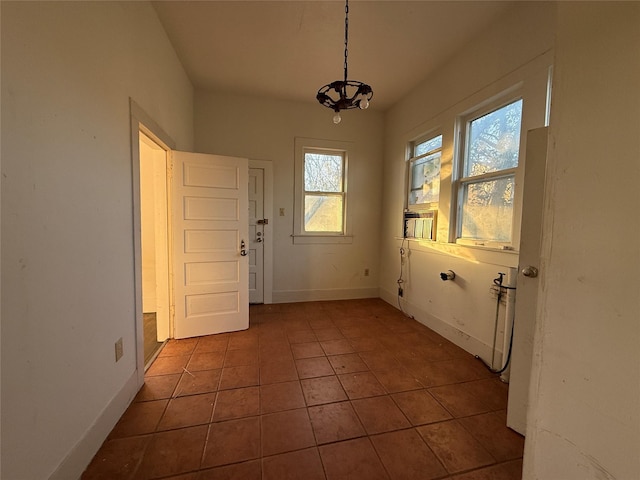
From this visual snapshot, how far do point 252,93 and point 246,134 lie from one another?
546 mm

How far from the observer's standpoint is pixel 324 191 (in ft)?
13.7

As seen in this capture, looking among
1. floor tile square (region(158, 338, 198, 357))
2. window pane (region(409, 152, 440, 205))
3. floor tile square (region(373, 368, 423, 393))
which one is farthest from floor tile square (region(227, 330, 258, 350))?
window pane (region(409, 152, 440, 205))

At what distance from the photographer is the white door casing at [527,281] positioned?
1.54 m

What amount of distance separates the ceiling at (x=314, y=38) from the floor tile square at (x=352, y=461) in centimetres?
309

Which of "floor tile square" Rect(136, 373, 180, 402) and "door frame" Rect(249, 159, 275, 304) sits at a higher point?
"door frame" Rect(249, 159, 275, 304)

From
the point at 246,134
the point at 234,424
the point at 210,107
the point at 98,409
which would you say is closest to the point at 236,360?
the point at 234,424

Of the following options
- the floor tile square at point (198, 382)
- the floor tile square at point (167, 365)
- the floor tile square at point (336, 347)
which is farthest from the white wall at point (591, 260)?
the floor tile square at point (167, 365)

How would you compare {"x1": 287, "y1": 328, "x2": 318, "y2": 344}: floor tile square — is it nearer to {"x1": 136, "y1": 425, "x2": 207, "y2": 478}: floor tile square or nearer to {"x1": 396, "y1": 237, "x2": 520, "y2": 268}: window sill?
{"x1": 136, "y1": 425, "x2": 207, "y2": 478}: floor tile square

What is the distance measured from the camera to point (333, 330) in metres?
3.09

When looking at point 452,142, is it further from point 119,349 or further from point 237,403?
point 119,349

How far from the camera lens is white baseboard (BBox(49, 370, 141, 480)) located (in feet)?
4.01

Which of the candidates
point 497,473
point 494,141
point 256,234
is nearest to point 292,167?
point 256,234

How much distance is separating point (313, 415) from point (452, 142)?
2.82m

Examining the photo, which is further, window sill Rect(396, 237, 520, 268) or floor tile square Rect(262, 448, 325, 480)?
window sill Rect(396, 237, 520, 268)
